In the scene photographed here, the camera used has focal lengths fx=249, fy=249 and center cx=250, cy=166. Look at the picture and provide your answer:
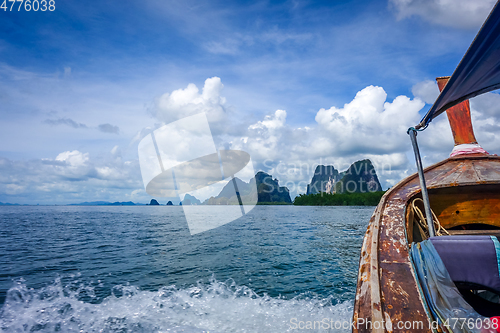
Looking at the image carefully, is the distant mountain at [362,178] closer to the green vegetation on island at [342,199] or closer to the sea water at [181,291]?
the green vegetation on island at [342,199]

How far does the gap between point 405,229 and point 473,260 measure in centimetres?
131

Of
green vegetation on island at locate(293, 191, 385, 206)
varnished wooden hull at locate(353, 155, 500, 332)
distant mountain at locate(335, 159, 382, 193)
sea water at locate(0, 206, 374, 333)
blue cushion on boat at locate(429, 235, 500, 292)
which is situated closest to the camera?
blue cushion on boat at locate(429, 235, 500, 292)

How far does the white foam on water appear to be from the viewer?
14.2 ft

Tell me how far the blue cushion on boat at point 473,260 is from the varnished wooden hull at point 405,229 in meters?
0.34

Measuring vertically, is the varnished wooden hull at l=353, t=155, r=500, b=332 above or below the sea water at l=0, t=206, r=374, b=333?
above

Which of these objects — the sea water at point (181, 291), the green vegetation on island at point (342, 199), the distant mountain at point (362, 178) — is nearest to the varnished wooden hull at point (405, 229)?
the sea water at point (181, 291)

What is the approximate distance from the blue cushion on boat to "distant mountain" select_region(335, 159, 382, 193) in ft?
377

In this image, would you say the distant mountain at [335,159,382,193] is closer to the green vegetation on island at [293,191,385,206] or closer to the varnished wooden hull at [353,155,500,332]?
the green vegetation on island at [293,191,385,206]

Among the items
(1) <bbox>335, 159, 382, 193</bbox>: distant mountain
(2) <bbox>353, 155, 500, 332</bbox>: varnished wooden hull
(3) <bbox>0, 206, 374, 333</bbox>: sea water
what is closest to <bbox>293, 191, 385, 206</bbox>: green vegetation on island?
(1) <bbox>335, 159, 382, 193</bbox>: distant mountain

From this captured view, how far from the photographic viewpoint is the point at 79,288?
21.1ft

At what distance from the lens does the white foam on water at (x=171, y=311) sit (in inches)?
170

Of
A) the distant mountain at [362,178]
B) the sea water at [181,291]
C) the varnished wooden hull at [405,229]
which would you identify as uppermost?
the distant mountain at [362,178]

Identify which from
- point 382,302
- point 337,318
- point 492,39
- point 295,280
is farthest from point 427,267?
point 295,280

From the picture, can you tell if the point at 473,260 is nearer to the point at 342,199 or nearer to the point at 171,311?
the point at 171,311
